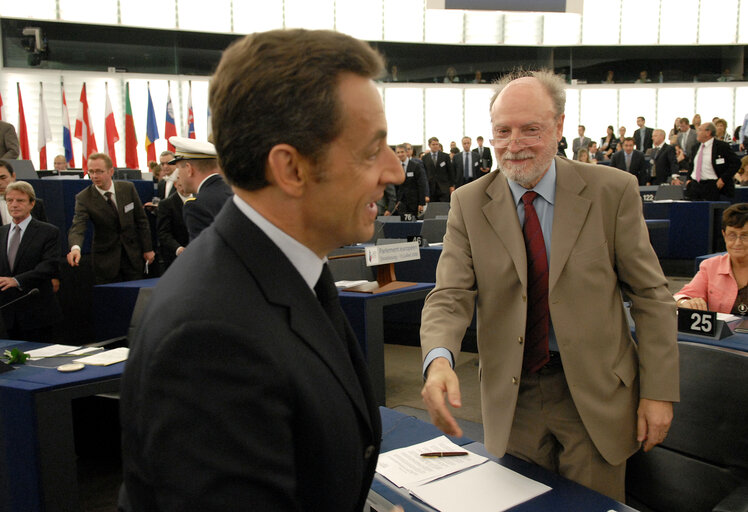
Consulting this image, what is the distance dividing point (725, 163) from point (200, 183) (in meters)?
7.83

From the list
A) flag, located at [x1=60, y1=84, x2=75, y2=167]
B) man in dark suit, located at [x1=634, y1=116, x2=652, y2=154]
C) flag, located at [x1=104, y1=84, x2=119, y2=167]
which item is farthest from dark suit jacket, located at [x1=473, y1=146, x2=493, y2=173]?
flag, located at [x1=60, y1=84, x2=75, y2=167]

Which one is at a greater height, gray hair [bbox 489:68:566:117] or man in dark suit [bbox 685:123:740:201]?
gray hair [bbox 489:68:566:117]

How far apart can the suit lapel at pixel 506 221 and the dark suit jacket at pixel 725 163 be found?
26.5 feet

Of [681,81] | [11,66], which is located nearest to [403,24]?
[681,81]

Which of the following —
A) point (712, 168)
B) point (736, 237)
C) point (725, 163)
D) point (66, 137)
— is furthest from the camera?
point (66, 137)

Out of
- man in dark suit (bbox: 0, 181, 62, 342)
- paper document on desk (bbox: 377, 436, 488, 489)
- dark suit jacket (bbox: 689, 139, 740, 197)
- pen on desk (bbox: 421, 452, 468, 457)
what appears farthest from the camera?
dark suit jacket (bbox: 689, 139, 740, 197)

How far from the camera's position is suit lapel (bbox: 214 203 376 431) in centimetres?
72

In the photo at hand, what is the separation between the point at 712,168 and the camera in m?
8.56

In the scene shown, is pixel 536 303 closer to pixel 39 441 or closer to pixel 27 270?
pixel 39 441

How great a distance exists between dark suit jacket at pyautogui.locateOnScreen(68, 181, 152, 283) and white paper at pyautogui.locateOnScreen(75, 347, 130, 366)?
272 cm

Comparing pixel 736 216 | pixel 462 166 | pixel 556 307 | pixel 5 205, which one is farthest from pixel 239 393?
pixel 462 166

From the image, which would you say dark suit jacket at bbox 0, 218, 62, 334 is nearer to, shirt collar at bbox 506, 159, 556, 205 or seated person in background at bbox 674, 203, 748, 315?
shirt collar at bbox 506, 159, 556, 205

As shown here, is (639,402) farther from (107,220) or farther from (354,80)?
(107,220)

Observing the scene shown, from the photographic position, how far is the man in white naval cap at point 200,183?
2.86 meters
